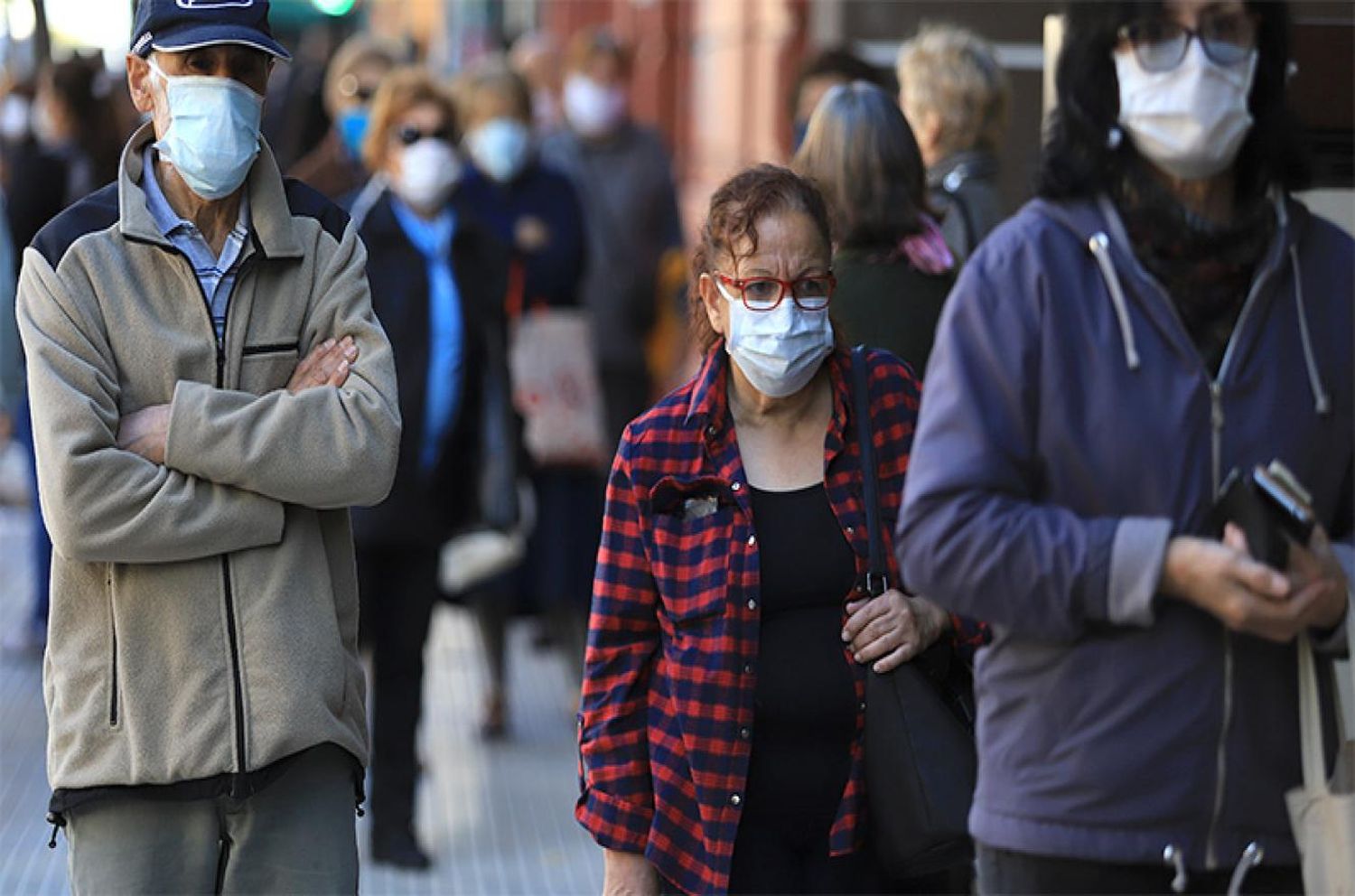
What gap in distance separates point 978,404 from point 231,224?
4.81ft

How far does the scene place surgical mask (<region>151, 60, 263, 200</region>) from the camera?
399 cm

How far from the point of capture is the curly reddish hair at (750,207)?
412 centimetres

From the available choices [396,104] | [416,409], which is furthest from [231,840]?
[396,104]

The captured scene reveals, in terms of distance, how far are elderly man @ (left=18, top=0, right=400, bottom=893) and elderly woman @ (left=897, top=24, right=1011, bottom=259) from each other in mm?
2314

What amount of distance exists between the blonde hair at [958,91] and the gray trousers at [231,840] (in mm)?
2713

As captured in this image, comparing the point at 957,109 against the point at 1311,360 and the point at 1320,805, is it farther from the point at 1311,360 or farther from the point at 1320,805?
the point at 1320,805

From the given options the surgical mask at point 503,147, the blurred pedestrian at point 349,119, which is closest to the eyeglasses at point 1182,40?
the blurred pedestrian at point 349,119

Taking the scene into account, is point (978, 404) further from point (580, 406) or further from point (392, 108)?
point (580, 406)

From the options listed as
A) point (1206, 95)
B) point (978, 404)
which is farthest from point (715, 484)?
point (1206, 95)

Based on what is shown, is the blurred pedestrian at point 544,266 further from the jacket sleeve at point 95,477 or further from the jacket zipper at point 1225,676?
the jacket zipper at point 1225,676

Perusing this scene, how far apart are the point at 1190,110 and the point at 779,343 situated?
99 cm

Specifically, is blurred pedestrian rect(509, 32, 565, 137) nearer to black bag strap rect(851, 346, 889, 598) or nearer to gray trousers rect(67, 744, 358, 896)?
black bag strap rect(851, 346, 889, 598)

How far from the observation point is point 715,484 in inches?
158

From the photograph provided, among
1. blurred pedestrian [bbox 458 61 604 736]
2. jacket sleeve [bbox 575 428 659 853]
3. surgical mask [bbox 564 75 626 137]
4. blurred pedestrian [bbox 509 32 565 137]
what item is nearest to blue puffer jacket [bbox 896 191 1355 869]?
jacket sleeve [bbox 575 428 659 853]
